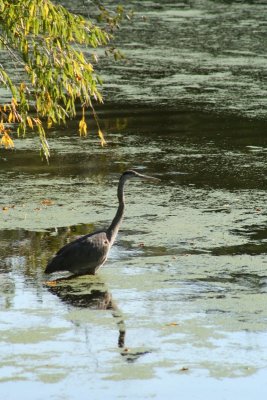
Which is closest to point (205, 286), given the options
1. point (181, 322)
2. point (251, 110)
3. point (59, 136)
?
point (181, 322)

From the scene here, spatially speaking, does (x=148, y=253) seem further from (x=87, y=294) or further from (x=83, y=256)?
(x=87, y=294)

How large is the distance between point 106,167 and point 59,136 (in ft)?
6.65

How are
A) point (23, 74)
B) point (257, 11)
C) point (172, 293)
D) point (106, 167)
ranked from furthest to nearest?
1. point (257, 11)
2. point (23, 74)
3. point (106, 167)
4. point (172, 293)

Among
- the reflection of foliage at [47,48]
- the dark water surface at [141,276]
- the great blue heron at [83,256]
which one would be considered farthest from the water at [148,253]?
the reflection of foliage at [47,48]

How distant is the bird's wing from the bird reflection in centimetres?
11

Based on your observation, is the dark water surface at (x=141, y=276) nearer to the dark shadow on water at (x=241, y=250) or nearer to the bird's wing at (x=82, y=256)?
the dark shadow on water at (x=241, y=250)

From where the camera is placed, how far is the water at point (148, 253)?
713 cm

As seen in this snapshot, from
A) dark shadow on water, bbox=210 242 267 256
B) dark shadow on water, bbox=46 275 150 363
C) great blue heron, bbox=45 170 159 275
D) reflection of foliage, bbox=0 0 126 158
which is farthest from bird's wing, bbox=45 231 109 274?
dark shadow on water, bbox=210 242 267 256

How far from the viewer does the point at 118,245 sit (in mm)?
10266

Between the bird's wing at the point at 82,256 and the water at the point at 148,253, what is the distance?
138 millimetres

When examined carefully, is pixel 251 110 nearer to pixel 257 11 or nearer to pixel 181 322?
pixel 181 322

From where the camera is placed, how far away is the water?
713 cm

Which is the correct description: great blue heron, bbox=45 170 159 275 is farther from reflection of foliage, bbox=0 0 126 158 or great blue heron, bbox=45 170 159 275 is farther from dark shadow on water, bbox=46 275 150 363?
reflection of foliage, bbox=0 0 126 158

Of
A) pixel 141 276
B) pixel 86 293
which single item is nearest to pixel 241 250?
pixel 141 276
